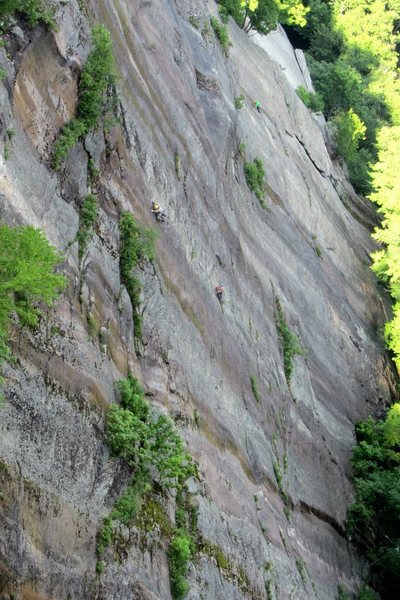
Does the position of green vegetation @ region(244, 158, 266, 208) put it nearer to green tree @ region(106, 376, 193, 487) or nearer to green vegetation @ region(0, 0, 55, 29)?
green vegetation @ region(0, 0, 55, 29)

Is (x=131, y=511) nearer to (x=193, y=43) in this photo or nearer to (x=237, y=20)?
(x=193, y=43)

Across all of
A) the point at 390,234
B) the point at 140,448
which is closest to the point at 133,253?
the point at 140,448

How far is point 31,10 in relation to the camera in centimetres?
1440

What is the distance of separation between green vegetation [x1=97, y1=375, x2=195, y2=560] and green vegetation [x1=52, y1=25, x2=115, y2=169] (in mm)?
5377

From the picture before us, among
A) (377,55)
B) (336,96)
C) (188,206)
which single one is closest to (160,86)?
(188,206)

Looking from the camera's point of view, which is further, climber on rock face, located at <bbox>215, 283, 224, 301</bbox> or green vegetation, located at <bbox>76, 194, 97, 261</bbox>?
climber on rock face, located at <bbox>215, 283, 224, 301</bbox>

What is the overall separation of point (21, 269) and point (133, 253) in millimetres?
5477

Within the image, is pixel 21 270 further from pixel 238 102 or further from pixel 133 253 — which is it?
pixel 238 102

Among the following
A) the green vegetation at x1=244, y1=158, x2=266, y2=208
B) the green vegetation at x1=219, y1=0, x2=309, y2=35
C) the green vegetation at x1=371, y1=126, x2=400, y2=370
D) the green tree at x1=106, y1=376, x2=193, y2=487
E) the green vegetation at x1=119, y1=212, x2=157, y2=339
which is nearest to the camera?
the green tree at x1=106, y1=376, x2=193, y2=487

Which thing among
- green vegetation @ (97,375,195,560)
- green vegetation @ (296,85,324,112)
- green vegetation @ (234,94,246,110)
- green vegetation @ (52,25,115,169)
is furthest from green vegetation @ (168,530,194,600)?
green vegetation @ (296,85,324,112)

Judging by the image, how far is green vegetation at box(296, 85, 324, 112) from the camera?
1741 inches

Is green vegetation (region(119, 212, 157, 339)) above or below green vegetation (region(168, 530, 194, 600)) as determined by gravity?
above

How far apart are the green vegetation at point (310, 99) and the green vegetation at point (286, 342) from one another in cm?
2176

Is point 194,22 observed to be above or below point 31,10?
below
